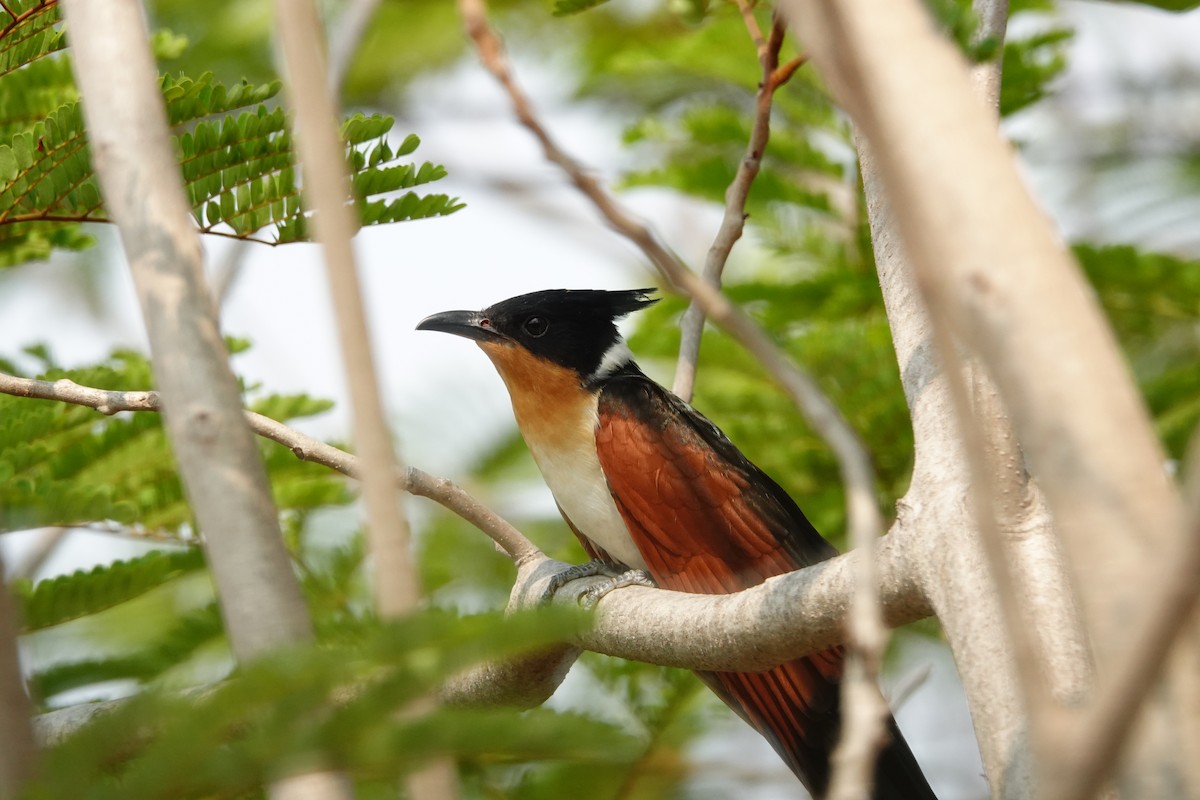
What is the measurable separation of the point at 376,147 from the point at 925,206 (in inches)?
81.5

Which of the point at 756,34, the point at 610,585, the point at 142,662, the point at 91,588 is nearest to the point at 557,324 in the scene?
the point at 610,585

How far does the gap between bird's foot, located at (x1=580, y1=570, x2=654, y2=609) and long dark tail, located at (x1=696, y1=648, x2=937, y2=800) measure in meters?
0.44

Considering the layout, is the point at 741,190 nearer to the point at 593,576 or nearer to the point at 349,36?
the point at 593,576

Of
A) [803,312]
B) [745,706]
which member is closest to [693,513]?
[745,706]

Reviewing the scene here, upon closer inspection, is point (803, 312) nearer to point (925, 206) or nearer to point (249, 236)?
point (249, 236)

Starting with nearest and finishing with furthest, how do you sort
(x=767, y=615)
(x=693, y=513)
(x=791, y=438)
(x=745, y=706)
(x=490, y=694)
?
(x=767, y=615)
(x=490, y=694)
(x=745, y=706)
(x=693, y=513)
(x=791, y=438)

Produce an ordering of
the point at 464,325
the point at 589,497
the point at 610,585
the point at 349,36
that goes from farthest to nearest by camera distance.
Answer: the point at 464,325 < the point at 589,497 < the point at 610,585 < the point at 349,36

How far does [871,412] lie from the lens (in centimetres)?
488

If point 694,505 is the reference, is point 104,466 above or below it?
above

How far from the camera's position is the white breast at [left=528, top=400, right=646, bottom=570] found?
15.9 feet

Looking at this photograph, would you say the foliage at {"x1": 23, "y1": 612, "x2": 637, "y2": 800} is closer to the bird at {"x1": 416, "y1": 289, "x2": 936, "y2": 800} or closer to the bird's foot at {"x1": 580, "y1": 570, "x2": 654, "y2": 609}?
the bird's foot at {"x1": 580, "y1": 570, "x2": 654, "y2": 609}

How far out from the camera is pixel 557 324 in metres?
5.52

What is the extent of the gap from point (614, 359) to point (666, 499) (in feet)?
3.76

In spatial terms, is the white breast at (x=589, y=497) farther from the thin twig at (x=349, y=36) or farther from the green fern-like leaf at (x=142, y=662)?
the thin twig at (x=349, y=36)
